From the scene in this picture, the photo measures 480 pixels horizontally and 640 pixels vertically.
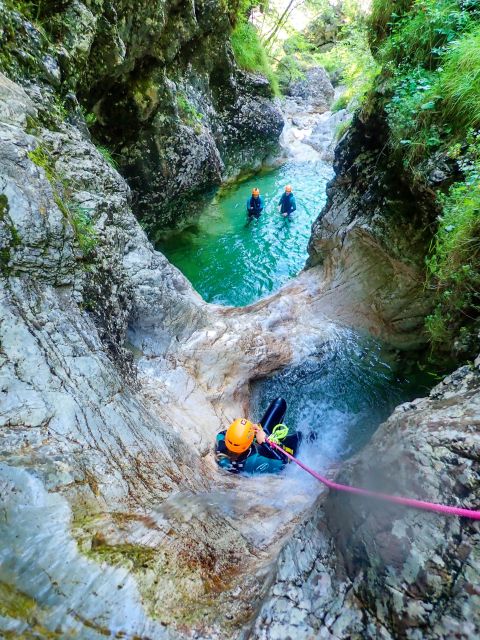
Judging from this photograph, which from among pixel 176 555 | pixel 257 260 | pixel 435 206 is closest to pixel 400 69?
pixel 435 206

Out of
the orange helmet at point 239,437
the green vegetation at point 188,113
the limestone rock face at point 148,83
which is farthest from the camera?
the green vegetation at point 188,113

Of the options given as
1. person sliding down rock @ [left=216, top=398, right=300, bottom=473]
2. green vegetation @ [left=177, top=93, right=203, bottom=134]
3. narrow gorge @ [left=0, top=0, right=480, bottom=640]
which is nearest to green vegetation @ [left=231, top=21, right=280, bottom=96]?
narrow gorge @ [left=0, top=0, right=480, bottom=640]

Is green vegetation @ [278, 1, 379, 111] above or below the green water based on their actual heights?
above

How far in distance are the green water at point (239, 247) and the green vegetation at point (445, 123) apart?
524cm

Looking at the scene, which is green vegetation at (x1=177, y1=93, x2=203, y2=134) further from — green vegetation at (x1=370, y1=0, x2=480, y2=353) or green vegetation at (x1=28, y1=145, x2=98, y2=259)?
green vegetation at (x1=28, y1=145, x2=98, y2=259)

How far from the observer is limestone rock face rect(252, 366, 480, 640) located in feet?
6.48

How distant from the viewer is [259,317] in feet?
25.5

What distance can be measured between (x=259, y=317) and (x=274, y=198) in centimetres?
881

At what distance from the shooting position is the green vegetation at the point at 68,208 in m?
4.18

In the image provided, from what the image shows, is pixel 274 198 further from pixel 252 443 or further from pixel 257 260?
pixel 252 443

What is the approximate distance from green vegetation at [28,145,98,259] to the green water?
543cm

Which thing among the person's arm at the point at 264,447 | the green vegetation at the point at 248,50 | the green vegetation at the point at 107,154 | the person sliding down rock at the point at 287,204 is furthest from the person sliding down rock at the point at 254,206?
the person's arm at the point at 264,447

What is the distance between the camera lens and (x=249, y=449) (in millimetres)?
5238

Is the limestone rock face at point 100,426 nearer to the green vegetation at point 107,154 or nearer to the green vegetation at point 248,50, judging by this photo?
the green vegetation at point 107,154
